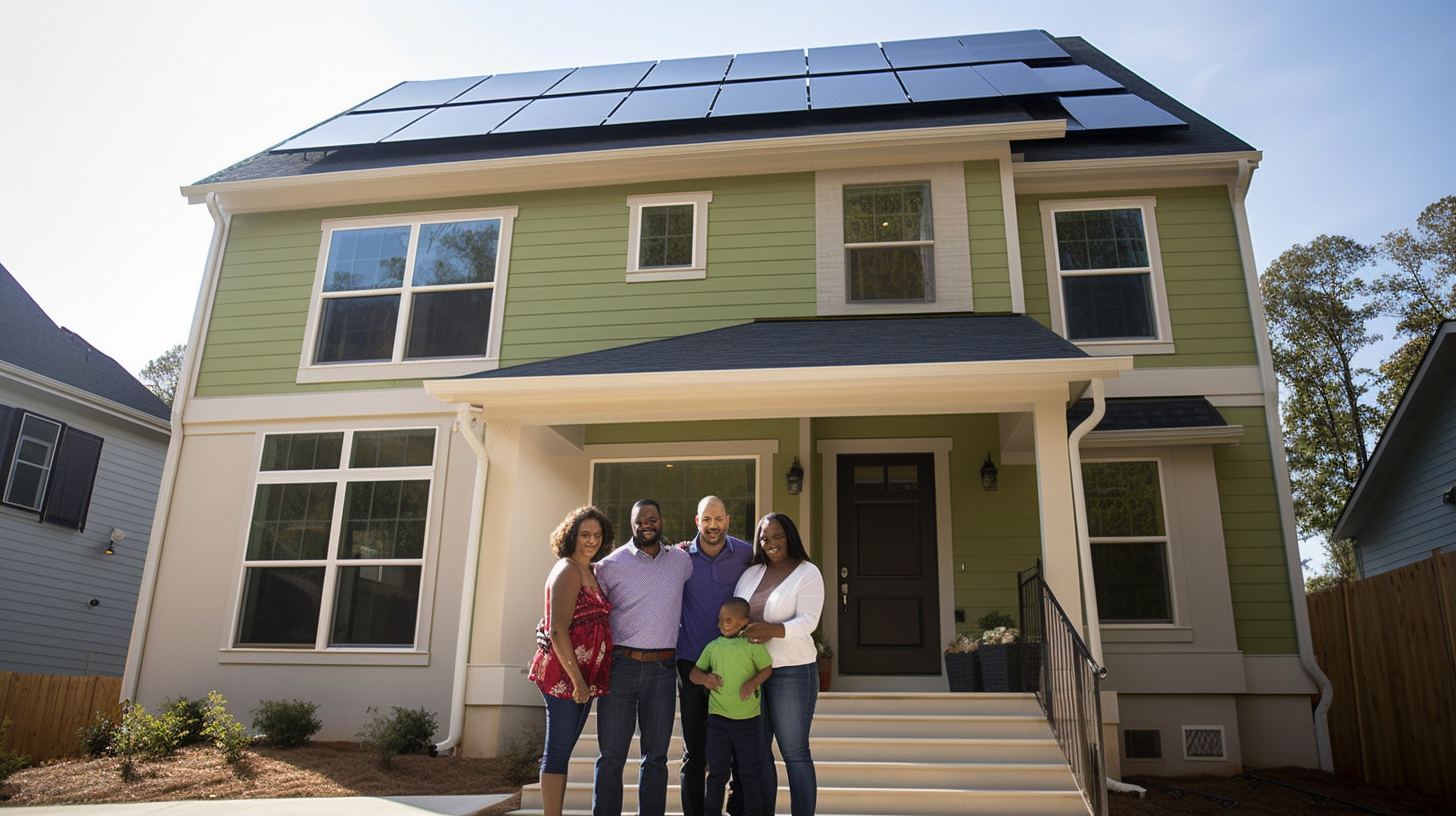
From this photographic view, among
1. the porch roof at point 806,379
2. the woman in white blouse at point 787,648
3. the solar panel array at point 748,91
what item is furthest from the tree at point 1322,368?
the woman in white blouse at point 787,648

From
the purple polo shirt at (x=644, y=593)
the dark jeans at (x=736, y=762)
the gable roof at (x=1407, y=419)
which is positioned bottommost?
the dark jeans at (x=736, y=762)

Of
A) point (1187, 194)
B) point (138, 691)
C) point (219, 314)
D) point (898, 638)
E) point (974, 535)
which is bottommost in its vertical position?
point (138, 691)

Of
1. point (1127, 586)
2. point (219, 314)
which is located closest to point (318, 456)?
point (219, 314)

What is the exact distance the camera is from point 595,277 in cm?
871

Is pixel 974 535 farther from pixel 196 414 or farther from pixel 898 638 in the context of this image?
pixel 196 414

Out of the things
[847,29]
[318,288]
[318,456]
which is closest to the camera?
[318,456]

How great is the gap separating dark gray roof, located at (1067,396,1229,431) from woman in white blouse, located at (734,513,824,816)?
4389mm

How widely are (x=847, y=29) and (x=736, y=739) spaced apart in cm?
1273

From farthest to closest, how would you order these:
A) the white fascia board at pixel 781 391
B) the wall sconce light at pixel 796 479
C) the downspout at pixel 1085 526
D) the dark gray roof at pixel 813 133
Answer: the dark gray roof at pixel 813 133 → the wall sconce light at pixel 796 479 → the white fascia board at pixel 781 391 → the downspout at pixel 1085 526

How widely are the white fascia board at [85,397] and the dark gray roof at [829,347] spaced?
6953 millimetres

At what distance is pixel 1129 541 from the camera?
25.6 feet

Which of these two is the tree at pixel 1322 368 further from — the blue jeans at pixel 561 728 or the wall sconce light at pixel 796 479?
the blue jeans at pixel 561 728

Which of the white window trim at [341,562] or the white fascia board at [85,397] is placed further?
the white fascia board at [85,397]

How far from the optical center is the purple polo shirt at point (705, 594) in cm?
389
